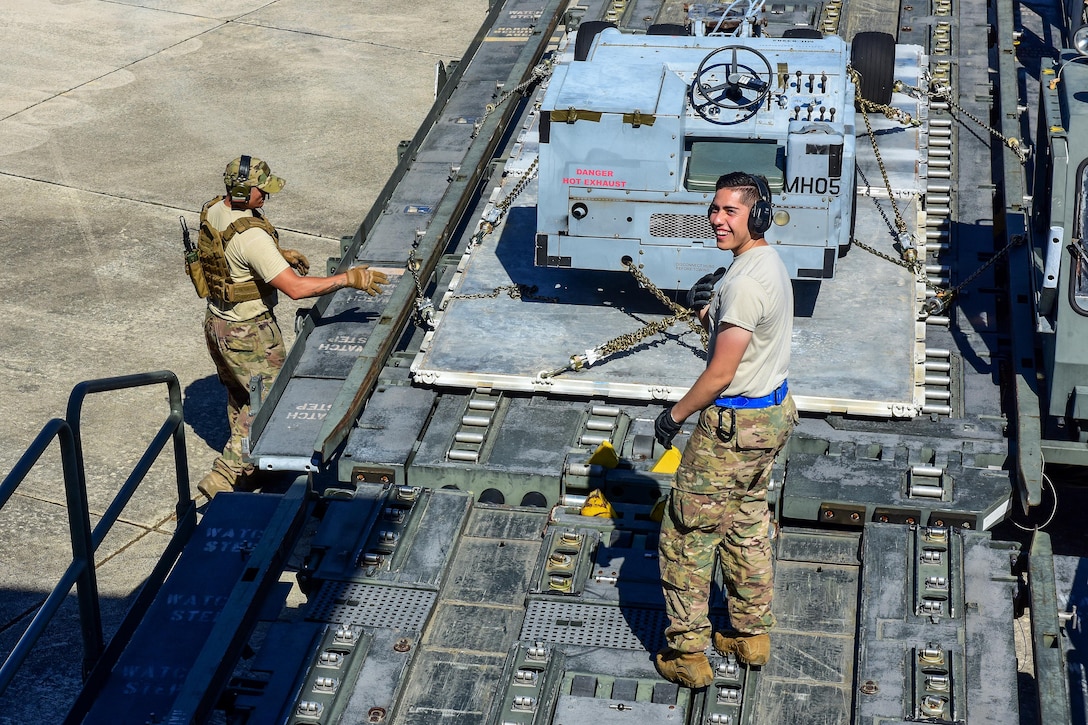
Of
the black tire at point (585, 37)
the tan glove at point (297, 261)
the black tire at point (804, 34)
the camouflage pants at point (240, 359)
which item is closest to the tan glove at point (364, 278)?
the tan glove at point (297, 261)

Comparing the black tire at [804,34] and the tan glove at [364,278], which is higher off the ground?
the black tire at [804,34]

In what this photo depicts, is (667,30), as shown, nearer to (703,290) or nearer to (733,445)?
(703,290)

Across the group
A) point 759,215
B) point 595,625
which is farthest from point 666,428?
point 595,625

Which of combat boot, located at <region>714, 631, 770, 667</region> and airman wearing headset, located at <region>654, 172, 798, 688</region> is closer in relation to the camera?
airman wearing headset, located at <region>654, 172, 798, 688</region>

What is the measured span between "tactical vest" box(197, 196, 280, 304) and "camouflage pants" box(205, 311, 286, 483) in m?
0.16

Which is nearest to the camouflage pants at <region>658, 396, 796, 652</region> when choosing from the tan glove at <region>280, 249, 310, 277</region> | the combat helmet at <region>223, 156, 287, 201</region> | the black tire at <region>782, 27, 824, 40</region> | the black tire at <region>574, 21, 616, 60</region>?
the combat helmet at <region>223, 156, 287, 201</region>

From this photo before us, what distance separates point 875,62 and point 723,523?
16.4ft

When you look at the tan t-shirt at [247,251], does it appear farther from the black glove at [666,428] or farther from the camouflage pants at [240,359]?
the black glove at [666,428]

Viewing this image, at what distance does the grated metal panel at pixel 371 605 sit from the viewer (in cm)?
592

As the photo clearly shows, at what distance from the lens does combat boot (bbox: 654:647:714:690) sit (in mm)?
5465

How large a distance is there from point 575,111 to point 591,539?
90.5 inches

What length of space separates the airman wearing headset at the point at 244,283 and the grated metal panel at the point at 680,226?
1.45 metres

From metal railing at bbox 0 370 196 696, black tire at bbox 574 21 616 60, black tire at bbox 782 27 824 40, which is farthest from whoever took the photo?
black tire at bbox 574 21 616 60

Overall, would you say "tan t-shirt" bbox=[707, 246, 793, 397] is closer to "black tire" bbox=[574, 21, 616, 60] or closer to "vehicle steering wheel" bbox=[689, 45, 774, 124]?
"vehicle steering wheel" bbox=[689, 45, 774, 124]
